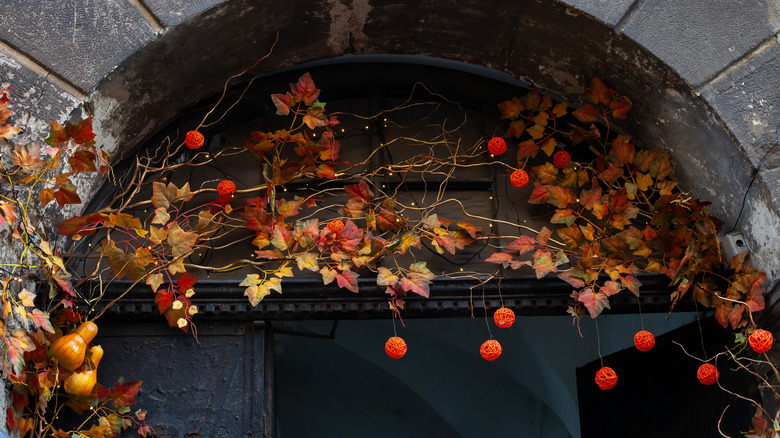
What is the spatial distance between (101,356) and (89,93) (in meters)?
0.84

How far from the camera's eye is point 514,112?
318cm

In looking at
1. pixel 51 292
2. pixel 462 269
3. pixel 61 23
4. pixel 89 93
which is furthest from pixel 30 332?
pixel 462 269

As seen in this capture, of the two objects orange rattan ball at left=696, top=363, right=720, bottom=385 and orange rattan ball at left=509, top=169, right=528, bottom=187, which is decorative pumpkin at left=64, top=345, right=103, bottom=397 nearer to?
orange rattan ball at left=509, top=169, right=528, bottom=187

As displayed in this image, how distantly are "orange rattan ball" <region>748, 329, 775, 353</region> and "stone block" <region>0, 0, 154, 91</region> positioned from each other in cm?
213

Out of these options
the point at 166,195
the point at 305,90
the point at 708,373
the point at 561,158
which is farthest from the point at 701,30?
the point at 166,195

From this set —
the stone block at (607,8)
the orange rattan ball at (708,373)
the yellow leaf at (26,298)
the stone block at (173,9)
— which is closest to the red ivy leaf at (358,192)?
the stone block at (173,9)

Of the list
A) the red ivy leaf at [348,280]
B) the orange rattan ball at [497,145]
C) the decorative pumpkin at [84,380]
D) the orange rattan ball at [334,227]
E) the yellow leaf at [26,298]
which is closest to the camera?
the yellow leaf at [26,298]

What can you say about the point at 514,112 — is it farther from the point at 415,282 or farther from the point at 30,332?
the point at 30,332

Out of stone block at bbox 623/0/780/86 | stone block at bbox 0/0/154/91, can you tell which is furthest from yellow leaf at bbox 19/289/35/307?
stone block at bbox 623/0/780/86

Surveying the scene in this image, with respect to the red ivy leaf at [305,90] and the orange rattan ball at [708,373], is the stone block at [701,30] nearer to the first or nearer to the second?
the orange rattan ball at [708,373]

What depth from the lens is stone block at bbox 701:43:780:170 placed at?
2.60 metres

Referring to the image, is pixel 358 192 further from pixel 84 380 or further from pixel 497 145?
pixel 84 380

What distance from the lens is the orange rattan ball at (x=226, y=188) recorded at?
2.92 meters

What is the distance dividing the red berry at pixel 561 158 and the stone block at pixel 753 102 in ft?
1.91
